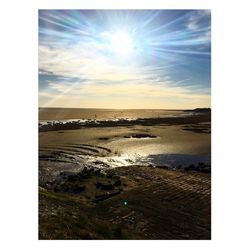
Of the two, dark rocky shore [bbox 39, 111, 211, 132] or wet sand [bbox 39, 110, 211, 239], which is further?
dark rocky shore [bbox 39, 111, 211, 132]

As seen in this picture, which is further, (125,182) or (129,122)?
(129,122)

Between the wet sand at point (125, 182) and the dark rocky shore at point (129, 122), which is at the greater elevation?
the dark rocky shore at point (129, 122)

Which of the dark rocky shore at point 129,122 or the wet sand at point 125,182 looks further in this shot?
the dark rocky shore at point 129,122

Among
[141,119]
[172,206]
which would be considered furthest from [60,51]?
[172,206]

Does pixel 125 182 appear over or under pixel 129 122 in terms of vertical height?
under

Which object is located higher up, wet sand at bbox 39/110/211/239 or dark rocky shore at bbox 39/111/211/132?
dark rocky shore at bbox 39/111/211/132
